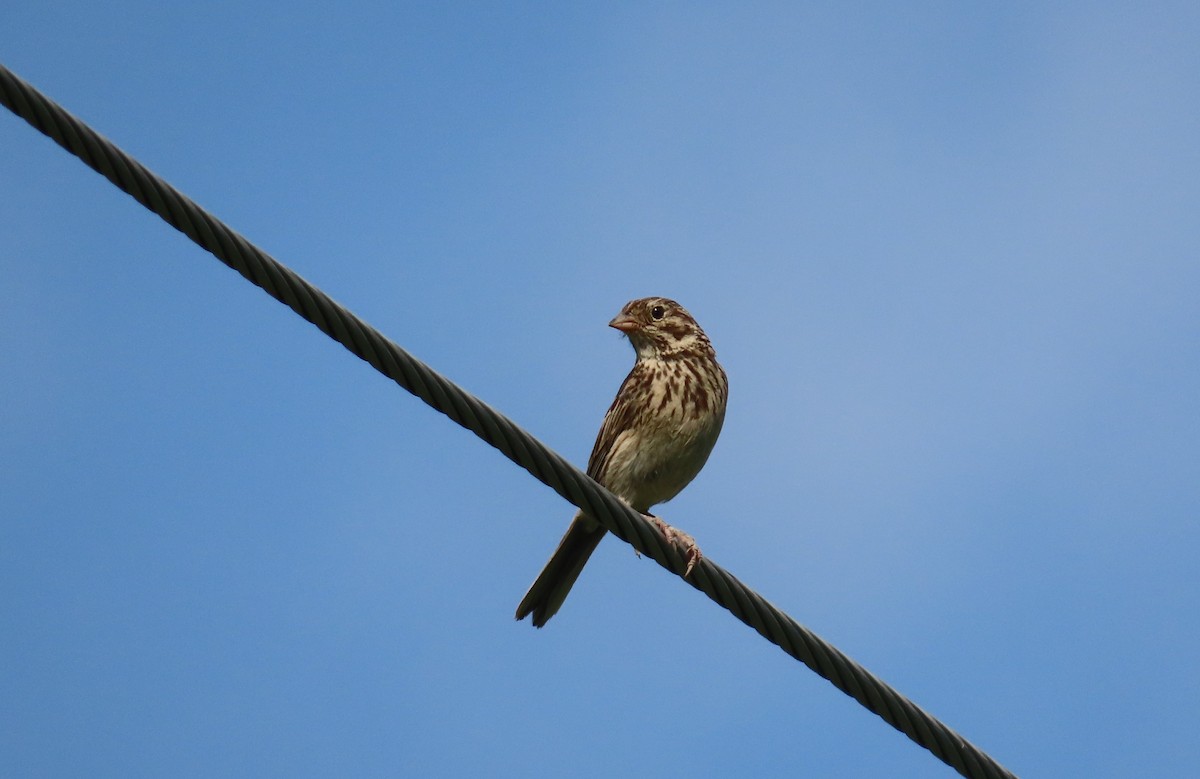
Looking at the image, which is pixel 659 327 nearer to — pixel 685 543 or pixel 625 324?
pixel 625 324

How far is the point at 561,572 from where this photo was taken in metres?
7.77

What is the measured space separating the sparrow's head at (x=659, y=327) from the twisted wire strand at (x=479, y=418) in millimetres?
2885

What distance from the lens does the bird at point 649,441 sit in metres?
7.76

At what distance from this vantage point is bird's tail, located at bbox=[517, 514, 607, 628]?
7684mm

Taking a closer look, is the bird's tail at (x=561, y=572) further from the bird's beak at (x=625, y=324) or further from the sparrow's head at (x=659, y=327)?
the bird's beak at (x=625, y=324)

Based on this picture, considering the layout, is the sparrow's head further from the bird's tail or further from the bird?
the bird's tail

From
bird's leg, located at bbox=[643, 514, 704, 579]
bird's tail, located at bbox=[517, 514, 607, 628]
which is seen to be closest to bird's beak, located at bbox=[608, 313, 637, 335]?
bird's tail, located at bbox=[517, 514, 607, 628]

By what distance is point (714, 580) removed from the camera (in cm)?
536

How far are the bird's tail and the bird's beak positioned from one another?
1.30 meters

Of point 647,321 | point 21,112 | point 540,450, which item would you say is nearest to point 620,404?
point 647,321

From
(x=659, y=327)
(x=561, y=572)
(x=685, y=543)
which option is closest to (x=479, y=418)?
(x=685, y=543)

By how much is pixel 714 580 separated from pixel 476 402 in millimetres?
1150

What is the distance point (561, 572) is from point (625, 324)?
1.61 meters

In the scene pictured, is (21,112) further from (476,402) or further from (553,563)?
(553,563)
